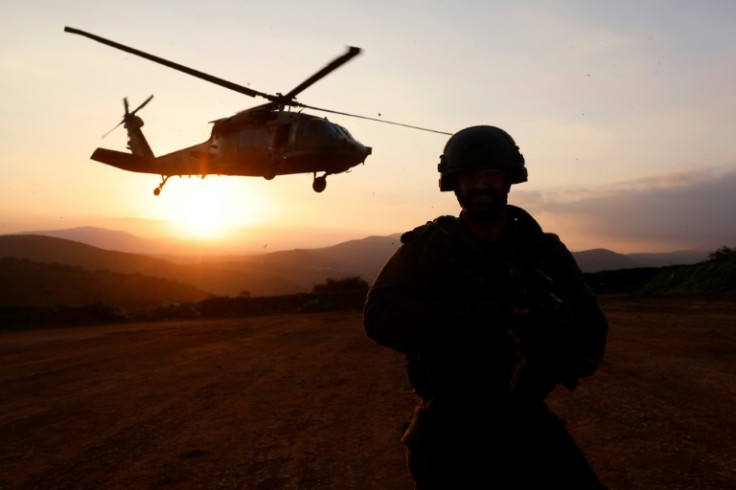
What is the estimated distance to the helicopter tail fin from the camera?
20.5 meters

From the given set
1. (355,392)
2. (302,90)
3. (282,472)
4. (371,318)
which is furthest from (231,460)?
(302,90)

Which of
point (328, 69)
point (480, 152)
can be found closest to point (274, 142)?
point (328, 69)

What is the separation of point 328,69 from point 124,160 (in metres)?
11.0

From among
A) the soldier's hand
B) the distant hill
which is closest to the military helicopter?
the soldier's hand

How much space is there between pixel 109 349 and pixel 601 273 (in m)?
22.4

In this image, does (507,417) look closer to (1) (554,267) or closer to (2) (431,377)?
(2) (431,377)

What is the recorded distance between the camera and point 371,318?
223 centimetres

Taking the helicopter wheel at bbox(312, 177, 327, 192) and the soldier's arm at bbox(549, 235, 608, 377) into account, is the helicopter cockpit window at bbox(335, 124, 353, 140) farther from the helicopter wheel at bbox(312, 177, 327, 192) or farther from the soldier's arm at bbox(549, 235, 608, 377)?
the soldier's arm at bbox(549, 235, 608, 377)

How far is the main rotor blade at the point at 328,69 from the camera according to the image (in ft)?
43.8

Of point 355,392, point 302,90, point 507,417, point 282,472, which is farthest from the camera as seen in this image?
point 302,90

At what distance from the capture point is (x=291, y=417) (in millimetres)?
5762

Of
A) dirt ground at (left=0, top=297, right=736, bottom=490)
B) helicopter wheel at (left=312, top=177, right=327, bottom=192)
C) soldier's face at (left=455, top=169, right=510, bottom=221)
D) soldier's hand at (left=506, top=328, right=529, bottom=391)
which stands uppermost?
helicopter wheel at (left=312, top=177, right=327, bottom=192)

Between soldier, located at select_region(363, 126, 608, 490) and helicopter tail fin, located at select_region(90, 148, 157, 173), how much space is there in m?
20.9

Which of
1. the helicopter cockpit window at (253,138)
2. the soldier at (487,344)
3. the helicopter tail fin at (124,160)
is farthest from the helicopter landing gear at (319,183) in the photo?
the soldier at (487,344)
